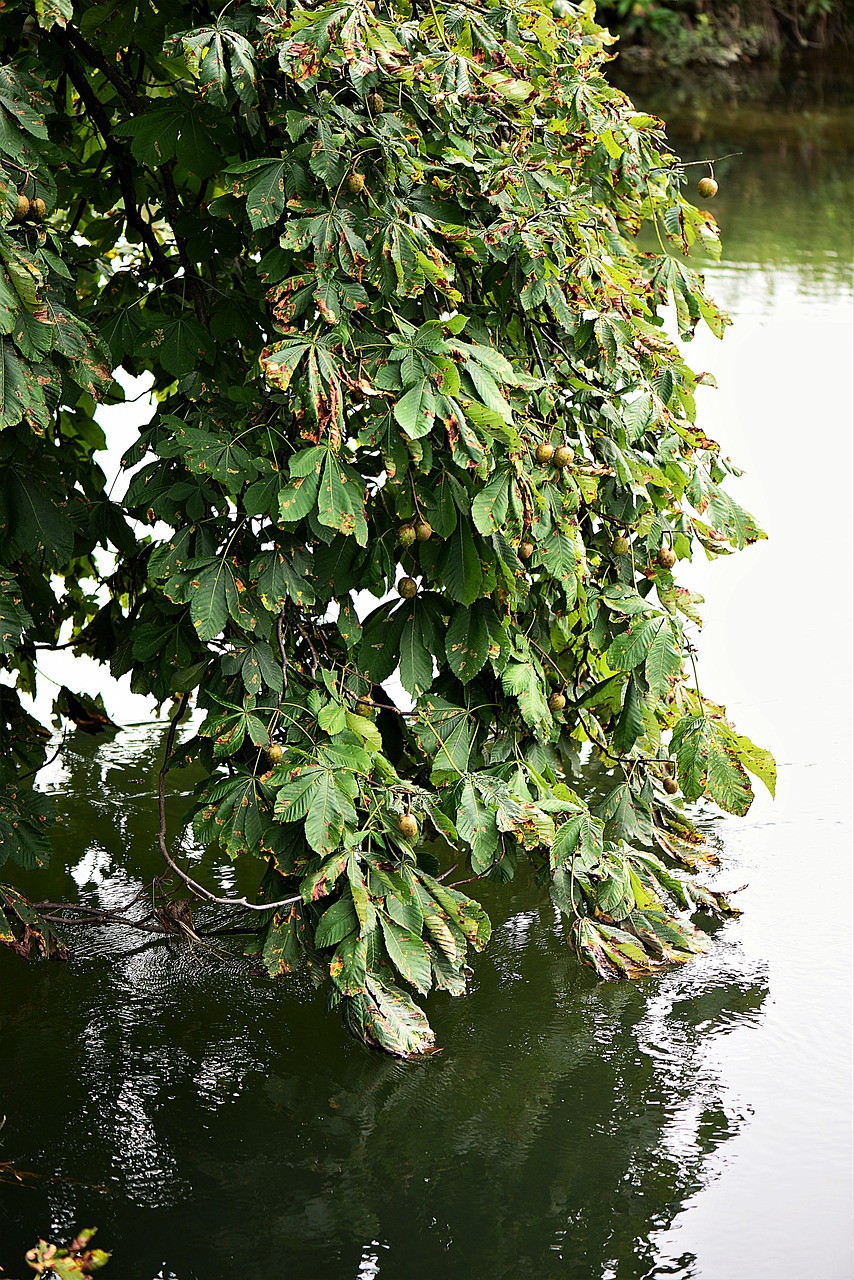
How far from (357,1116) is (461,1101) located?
241 mm

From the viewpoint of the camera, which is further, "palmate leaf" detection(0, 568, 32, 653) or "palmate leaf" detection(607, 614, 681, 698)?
"palmate leaf" detection(607, 614, 681, 698)

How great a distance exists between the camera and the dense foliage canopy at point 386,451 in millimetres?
2939

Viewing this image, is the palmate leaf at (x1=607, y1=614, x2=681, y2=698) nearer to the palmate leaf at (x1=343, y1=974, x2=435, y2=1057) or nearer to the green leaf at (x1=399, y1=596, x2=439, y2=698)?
the green leaf at (x1=399, y1=596, x2=439, y2=698)

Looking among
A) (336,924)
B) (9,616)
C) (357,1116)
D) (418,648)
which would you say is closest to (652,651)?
(418,648)

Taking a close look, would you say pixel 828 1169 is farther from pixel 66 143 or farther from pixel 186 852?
pixel 66 143

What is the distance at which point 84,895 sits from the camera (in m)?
4.28

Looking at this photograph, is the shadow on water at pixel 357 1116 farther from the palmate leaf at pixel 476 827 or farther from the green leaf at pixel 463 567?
the green leaf at pixel 463 567

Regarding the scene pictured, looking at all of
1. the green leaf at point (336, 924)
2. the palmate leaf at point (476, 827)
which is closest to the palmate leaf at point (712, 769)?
the palmate leaf at point (476, 827)

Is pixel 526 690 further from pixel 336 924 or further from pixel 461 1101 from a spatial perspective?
pixel 461 1101

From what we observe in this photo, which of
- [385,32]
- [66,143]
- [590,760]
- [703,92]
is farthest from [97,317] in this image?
[703,92]

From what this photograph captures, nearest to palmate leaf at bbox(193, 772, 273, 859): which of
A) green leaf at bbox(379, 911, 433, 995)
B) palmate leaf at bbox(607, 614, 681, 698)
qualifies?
green leaf at bbox(379, 911, 433, 995)

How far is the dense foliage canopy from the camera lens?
2.94 metres

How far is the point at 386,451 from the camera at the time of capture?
2910 millimetres

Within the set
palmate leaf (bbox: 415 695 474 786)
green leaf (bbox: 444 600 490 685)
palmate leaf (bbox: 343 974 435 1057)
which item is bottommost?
palmate leaf (bbox: 343 974 435 1057)
